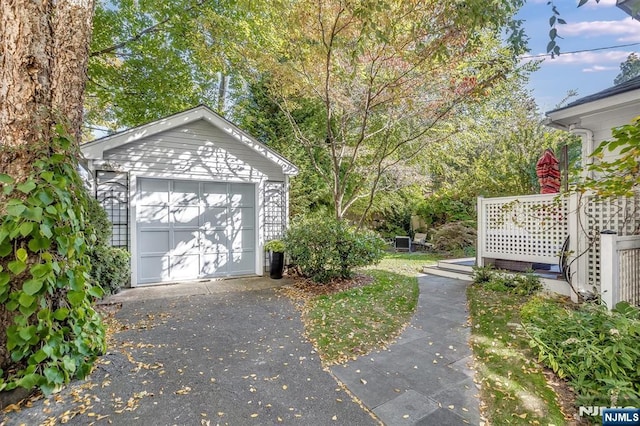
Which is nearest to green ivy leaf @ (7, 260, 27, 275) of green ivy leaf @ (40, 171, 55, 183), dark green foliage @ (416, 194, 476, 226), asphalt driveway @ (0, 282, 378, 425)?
green ivy leaf @ (40, 171, 55, 183)

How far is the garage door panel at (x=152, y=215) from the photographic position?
21.4ft

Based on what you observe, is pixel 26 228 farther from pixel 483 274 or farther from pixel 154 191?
pixel 483 274

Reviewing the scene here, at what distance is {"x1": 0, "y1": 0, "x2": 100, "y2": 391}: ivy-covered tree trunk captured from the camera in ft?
7.62

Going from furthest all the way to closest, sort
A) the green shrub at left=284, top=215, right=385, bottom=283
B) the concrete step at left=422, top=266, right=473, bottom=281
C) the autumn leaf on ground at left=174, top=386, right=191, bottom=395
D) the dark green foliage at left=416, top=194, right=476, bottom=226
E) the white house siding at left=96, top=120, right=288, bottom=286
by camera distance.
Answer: the dark green foliage at left=416, top=194, right=476, bottom=226, the concrete step at left=422, top=266, right=473, bottom=281, the green shrub at left=284, top=215, right=385, bottom=283, the white house siding at left=96, top=120, right=288, bottom=286, the autumn leaf on ground at left=174, top=386, right=191, bottom=395

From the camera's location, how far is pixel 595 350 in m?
2.82

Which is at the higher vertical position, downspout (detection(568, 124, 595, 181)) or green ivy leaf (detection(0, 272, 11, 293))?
downspout (detection(568, 124, 595, 181))

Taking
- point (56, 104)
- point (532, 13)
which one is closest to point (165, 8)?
point (56, 104)

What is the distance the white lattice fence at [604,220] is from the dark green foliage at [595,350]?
1.64 metres

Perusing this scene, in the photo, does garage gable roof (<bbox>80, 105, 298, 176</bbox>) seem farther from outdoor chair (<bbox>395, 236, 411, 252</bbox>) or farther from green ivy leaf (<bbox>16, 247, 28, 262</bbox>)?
outdoor chair (<bbox>395, 236, 411, 252</bbox>)

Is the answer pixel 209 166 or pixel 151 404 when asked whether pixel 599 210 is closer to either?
pixel 151 404

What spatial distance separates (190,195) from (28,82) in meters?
4.62

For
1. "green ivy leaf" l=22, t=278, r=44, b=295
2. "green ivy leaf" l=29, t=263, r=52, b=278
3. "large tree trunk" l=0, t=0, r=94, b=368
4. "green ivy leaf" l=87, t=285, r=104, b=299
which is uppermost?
"large tree trunk" l=0, t=0, r=94, b=368

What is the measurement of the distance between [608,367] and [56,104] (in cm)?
525

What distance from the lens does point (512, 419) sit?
2.32m
